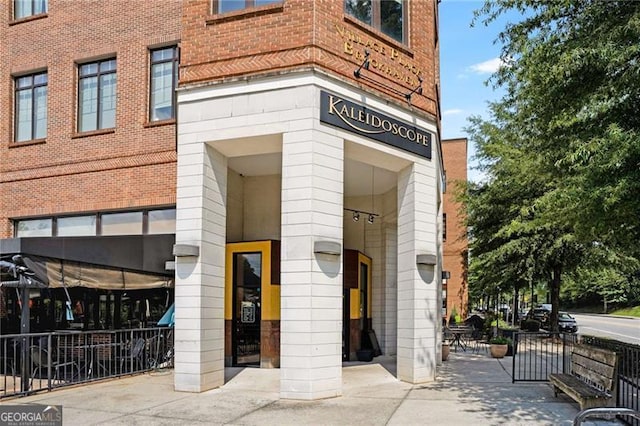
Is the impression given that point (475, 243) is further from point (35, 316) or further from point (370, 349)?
point (35, 316)

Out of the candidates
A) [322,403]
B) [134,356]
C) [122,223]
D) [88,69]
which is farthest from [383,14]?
[88,69]

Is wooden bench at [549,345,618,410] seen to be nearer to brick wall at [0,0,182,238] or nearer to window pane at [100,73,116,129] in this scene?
brick wall at [0,0,182,238]

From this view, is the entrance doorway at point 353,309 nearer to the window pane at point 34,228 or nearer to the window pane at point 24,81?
the window pane at point 34,228

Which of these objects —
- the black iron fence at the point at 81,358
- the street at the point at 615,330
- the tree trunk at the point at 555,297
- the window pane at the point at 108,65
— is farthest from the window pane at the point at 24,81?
the street at the point at 615,330

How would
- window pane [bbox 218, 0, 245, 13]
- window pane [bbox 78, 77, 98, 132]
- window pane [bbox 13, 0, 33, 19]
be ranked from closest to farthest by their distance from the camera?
window pane [bbox 218, 0, 245, 13] → window pane [bbox 78, 77, 98, 132] → window pane [bbox 13, 0, 33, 19]

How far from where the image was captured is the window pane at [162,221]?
52.2 feet

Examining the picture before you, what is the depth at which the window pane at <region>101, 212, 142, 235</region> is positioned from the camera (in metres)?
16.4

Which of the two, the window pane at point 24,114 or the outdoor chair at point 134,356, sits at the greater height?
the window pane at point 24,114

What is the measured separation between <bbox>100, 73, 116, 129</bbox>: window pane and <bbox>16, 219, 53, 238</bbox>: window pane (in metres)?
3.37

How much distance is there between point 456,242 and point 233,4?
99.3 ft

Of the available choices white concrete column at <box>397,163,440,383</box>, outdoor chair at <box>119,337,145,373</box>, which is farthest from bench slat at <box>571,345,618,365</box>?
outdoor chair at <box>119,337,145,373</box>

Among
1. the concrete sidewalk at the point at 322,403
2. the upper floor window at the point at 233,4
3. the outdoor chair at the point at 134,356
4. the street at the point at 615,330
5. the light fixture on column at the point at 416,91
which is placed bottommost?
the street at the point at 615,330

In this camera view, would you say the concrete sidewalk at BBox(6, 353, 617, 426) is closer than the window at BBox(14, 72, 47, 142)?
Yes

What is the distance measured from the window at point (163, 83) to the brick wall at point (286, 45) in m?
4.18
